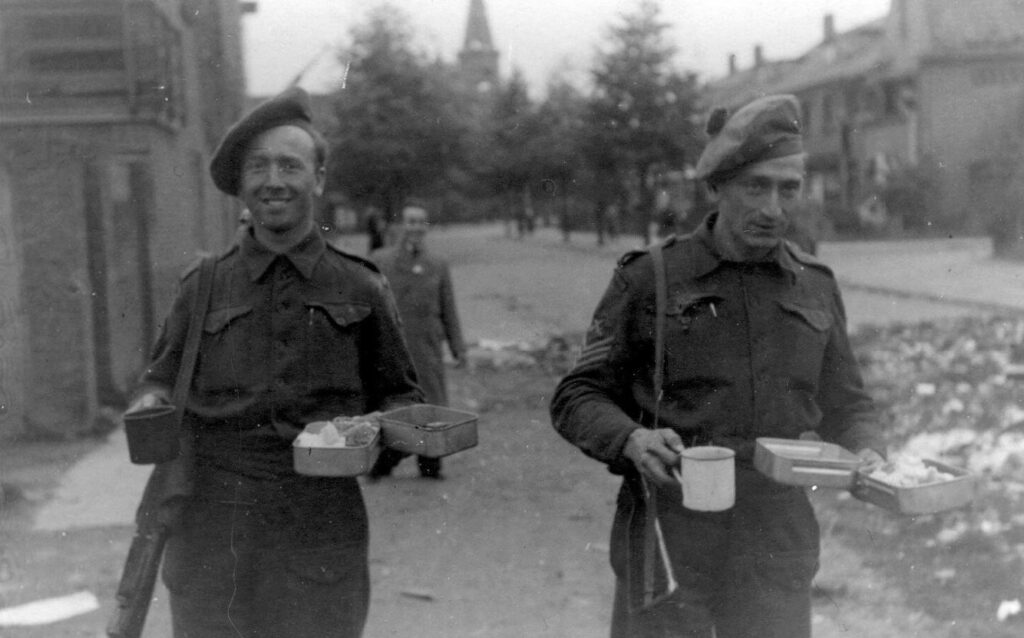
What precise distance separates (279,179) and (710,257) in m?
1.18

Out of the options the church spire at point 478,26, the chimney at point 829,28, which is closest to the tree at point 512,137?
the church spire at point 478,26

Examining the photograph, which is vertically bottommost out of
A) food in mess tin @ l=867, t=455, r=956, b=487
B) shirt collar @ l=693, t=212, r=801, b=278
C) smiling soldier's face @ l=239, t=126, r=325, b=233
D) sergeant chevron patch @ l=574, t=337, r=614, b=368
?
food in mess tin @ l=867, t=455, r=956, b=487

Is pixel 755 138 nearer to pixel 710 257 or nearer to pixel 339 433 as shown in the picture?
pixel 710 257

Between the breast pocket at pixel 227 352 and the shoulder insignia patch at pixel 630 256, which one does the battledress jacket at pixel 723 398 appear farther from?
the breast pocket at pixel 227 352

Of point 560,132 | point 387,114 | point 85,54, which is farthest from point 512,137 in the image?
point 85,54

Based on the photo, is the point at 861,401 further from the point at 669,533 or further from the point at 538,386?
the point at 538,386

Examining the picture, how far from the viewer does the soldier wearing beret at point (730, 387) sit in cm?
294

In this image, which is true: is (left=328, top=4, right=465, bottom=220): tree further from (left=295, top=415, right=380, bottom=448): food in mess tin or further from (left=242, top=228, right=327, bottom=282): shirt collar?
(left=295, top=415, right=380, bottom=448): food in mess tin

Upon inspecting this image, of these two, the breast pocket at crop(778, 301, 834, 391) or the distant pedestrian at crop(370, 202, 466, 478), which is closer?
the breast pocket at crop(778, 301, 834, 391)

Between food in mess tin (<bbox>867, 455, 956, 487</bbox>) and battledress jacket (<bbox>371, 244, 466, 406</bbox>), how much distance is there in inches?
221

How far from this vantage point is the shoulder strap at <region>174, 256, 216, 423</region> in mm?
3121

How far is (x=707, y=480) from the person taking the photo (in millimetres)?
2641

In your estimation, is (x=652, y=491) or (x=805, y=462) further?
(x=652, y=491)

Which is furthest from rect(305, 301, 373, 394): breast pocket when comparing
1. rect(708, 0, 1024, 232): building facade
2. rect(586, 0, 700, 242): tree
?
rect(708, 0, 1024, 232): building facade
